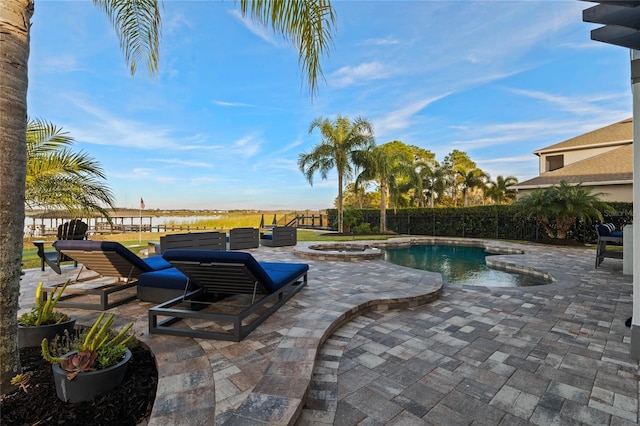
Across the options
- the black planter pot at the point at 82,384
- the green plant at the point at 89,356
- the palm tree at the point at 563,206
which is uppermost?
the palm tree at the point at 563,206

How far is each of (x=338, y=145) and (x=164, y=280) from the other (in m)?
14.2

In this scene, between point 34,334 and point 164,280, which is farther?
point 164,280

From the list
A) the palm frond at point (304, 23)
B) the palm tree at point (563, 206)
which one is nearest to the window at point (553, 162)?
the palm tree at point (563, 206)

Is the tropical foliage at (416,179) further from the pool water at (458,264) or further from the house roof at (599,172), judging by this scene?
the pool water at (458,264)

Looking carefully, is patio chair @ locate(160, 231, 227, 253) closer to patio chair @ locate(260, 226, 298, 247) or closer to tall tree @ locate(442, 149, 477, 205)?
patio chair @ locate(260, 226, 298, 247)

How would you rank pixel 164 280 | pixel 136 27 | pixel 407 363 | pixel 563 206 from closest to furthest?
pixel 407 363 < pixel 136 27 < pixel 164 280 < pixel 563 206

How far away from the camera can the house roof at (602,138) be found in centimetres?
1892

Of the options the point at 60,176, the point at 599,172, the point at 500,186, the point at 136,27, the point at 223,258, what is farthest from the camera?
the point at 500,186

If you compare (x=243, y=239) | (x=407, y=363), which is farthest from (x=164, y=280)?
(x=243, y=239)

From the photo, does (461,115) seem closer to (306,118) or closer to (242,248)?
(306,118)

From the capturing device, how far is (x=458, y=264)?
9.40 m

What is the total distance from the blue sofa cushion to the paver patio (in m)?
0.32

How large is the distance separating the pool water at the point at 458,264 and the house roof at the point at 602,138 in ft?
45.2

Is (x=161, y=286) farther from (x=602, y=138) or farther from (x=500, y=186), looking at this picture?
(x=500, y=186)
